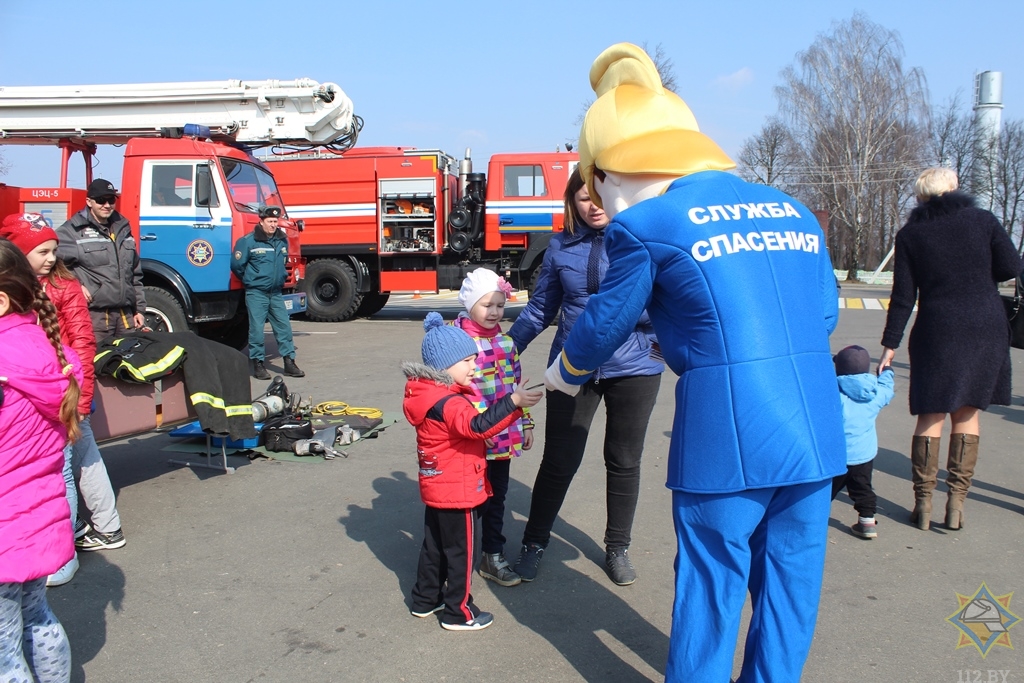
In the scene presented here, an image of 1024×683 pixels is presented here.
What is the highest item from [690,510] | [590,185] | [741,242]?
[590,185]

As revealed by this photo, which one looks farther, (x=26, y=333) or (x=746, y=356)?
(x=26, y=333)

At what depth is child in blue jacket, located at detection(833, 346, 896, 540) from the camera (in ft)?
14.1

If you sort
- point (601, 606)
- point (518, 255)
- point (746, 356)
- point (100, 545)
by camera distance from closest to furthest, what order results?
point (746, 356) → point (601, 606) → point (100, 545) → point (518, 255)

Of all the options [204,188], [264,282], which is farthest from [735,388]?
[204,188]

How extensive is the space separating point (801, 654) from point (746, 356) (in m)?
0.90

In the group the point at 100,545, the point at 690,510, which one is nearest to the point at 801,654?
the point at 690,510

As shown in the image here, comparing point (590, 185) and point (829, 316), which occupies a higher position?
point (590, 185)

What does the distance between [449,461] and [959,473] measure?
2.91 m

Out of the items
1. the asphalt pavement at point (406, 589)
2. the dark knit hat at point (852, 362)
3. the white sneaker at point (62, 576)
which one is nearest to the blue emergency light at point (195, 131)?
the asphalt pavement at point (406, 589)

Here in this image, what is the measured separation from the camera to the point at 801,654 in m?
2.38

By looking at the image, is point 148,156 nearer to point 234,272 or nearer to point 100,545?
point 234,272

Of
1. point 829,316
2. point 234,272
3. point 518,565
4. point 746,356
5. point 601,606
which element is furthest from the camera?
point 234,272

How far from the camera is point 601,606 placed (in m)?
3.61

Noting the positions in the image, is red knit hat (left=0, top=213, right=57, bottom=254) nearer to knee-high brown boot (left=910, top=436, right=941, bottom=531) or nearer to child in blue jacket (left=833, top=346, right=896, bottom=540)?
child in blue jacket (left=833, top=346, right=896, bottom=540)
